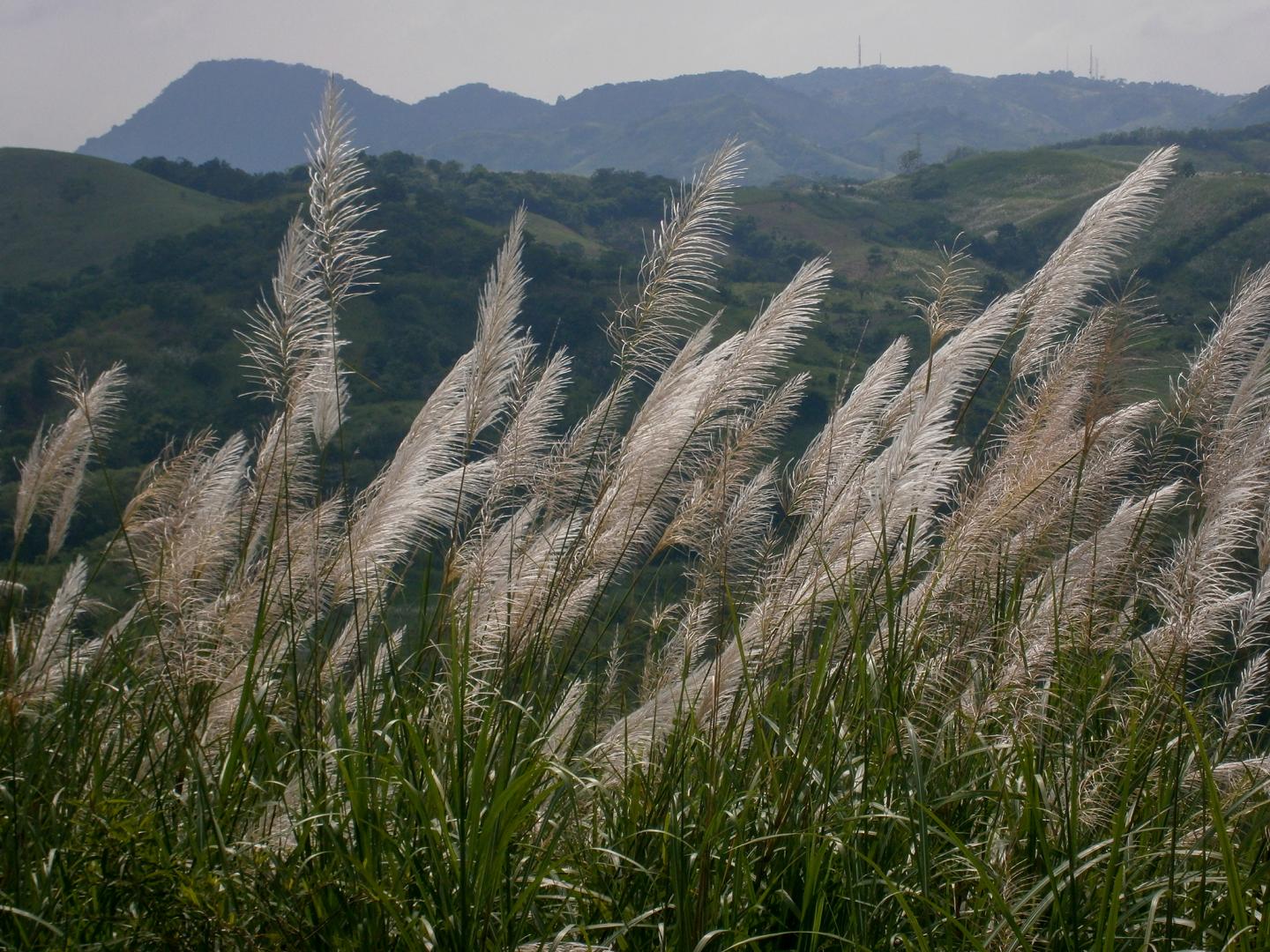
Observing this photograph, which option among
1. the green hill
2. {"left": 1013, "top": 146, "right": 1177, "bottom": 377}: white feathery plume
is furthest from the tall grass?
the green hill

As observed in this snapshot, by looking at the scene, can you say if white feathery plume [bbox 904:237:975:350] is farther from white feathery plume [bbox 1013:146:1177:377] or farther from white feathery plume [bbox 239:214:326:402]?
white feathery plume [bbox 239:214:326:402]

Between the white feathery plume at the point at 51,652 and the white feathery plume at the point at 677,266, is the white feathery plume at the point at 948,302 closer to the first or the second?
the white feathery plume at the point at 677,266

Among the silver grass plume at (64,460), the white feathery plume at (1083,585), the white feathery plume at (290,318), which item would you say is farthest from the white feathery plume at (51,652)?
the white feathery plume at (1083,585)

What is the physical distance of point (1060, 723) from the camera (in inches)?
83.1

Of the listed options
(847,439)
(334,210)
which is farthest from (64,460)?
(847,439)

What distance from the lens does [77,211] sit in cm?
8156

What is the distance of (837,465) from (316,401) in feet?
4.41

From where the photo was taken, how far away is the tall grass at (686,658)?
5.82 ft

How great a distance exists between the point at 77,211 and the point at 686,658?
306 feet

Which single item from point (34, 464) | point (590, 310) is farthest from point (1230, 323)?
point (590, 310)

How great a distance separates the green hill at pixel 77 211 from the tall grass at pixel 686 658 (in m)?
78.1

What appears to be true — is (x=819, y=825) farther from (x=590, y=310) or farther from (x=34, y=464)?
(x=590, y=310)

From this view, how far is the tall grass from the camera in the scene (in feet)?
5.82

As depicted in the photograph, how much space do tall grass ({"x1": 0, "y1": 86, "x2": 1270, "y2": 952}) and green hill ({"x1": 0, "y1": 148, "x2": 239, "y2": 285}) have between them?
256 feet
